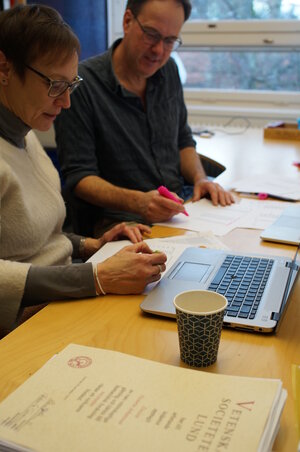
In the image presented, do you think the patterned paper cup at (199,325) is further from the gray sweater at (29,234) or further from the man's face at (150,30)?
the man's face at (150,30)

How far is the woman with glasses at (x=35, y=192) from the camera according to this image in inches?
43.2

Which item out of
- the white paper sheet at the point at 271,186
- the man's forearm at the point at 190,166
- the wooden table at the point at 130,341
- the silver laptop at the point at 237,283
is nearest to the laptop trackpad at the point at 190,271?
the silver laptop at the point at 237,283

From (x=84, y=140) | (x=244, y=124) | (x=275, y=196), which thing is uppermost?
(x=84, y=140)

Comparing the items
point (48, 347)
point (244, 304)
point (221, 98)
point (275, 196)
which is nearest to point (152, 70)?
point (275, 196)

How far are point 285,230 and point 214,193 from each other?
40 centimetres

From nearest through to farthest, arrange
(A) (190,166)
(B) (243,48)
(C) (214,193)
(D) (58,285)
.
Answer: (D) (58,285), (C) (214,193), (A) (190,166), (B) (243,48)

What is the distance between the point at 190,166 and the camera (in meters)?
2.21

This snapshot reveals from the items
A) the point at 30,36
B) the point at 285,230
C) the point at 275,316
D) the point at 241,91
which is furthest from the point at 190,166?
the point at 241,91

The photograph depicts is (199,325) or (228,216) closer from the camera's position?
(199,325)

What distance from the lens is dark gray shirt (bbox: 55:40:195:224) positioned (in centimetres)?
187

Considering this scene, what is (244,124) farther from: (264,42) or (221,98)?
(264,42)

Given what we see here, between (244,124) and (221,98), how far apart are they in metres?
0.29

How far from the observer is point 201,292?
0.86 metres

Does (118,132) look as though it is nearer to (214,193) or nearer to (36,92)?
(214,193)
